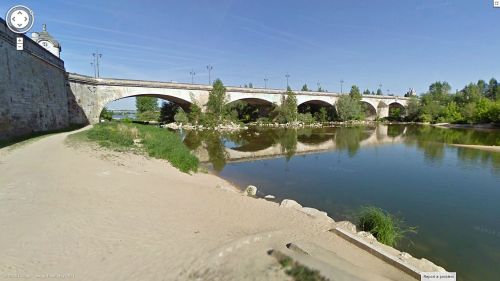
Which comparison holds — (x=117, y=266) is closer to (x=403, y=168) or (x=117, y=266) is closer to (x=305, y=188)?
(x=305, y=188)

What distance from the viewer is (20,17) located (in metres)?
16.2

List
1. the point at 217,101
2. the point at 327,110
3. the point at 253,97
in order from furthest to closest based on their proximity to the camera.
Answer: the point at 327,110 → the point at 253,97 → the point at 217,101

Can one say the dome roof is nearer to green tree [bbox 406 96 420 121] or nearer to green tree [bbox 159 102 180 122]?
green tree [bbox 159 102 180 122]

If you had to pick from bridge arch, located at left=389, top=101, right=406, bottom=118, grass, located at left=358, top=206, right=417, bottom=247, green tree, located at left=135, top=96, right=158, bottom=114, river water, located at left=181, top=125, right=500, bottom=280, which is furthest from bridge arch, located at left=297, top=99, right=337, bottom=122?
grass, located at left=358, top=206, right=417, bottom=247

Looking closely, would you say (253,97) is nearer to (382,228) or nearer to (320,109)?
(320,109)

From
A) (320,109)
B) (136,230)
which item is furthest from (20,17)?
(320,109)

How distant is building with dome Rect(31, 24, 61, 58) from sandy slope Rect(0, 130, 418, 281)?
2920 cm

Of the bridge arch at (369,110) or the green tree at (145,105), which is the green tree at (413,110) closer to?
the bridge arch at (369,110)

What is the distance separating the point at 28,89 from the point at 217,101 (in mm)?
33494

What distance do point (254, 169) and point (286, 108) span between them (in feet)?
147

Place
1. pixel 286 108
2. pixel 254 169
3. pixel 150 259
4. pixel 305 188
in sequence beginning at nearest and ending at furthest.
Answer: pixel 150 259 < pixel 305 188 < pixel 254 169 < pixel 286 108

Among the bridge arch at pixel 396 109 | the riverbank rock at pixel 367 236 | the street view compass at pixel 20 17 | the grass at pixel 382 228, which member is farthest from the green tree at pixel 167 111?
the riverbank rock at pixel 367 236

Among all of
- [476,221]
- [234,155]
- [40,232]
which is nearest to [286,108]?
[234,155]

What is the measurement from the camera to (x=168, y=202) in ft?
30.3
